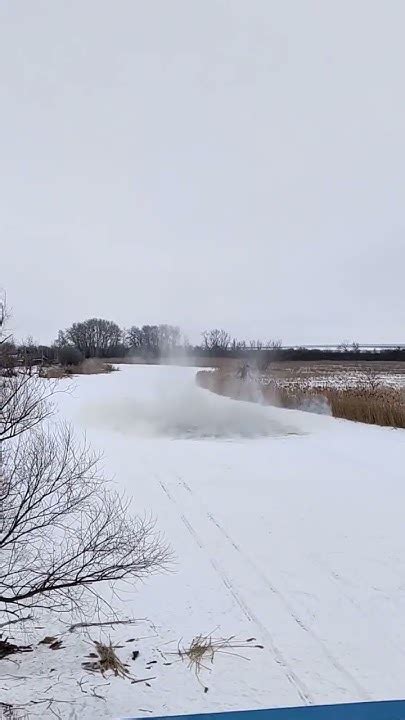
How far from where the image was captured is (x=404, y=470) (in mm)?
9961

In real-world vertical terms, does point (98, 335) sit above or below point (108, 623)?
above

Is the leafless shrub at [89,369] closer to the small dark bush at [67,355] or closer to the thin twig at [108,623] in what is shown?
the small dark bush at [67,355]

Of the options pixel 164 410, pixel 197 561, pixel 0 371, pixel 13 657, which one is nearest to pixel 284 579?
pixel 197 561

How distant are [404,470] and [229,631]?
6.76 m

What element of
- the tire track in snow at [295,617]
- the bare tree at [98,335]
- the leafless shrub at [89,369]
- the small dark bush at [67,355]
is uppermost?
the bare tree at [98,335]

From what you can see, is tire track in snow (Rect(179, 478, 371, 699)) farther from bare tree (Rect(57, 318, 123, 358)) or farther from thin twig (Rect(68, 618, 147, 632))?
bare tree (Rect(57, 318, 123, 358))

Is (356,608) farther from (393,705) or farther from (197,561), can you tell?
(393,705)

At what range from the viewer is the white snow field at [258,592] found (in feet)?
11.3

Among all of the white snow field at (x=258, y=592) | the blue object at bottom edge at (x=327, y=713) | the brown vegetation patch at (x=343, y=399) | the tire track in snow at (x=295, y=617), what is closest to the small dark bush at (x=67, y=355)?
the white snow field at (x=258, y=592)

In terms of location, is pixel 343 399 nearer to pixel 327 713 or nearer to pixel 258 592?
pixel 258 592

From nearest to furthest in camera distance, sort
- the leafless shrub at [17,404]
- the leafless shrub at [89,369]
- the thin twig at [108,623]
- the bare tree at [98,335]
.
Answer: the leafless shrub at [17,404] < the thin twig at [108,623] < the leafless shrub at [89,369] < the bare tree at [98,335]

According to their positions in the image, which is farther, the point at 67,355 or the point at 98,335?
the point at 98,335

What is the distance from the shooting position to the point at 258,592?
4945mm

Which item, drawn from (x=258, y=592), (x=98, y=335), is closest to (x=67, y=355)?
(x=258, y=592)
